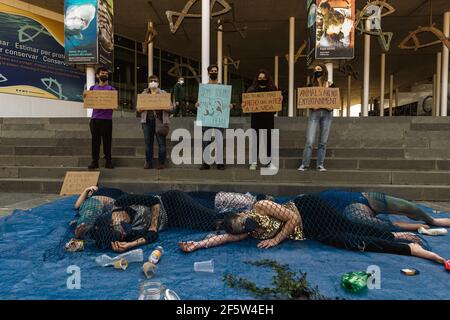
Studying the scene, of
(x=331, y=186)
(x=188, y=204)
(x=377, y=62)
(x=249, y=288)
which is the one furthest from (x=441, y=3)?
(x=249, y=288)

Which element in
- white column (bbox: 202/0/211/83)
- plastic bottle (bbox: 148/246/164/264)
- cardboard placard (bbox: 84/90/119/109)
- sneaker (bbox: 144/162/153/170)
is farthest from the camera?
white column (bbox: 202/0/211/83)

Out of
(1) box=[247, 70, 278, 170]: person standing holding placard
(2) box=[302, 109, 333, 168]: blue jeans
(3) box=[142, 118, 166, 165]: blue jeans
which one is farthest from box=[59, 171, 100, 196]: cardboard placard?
(2) box=[302, 109, 333, 168]: blue jeans

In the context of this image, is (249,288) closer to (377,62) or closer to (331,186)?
(331,186)

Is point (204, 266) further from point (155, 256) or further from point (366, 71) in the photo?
point (366, 71)

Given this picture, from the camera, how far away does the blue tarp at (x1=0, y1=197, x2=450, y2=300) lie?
2.29 m

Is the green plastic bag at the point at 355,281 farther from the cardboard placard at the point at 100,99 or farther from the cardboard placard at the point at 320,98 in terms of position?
the cardboard placard at the point at 100,99

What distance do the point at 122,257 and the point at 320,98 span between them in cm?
436

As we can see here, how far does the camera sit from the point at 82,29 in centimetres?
777

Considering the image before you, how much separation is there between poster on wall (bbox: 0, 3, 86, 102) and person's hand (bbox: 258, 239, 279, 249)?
34.3ft

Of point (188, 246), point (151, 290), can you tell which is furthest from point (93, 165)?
point (151, 290)

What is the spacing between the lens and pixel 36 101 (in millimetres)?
11266

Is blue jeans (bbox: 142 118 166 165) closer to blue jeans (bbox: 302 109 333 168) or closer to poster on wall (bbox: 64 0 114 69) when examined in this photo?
blue jeans (bbox: 302 109 333 168)
